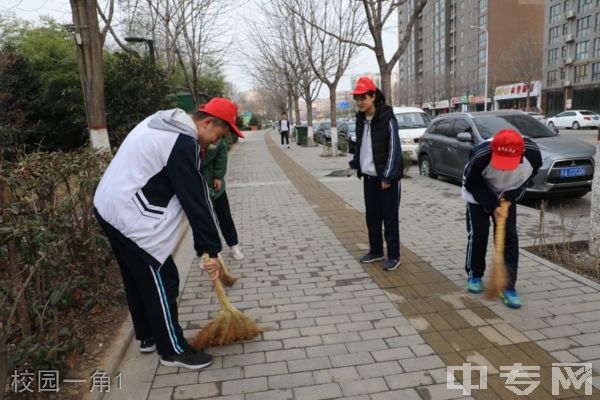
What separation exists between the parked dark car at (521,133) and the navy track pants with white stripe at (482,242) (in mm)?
4230

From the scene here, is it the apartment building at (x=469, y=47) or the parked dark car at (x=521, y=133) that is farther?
the apartment building at (x=469, y=47)

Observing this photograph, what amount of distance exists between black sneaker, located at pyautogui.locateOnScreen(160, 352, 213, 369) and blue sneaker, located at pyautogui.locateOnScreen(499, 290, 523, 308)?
241cm

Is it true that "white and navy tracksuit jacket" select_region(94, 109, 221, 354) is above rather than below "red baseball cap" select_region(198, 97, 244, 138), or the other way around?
below

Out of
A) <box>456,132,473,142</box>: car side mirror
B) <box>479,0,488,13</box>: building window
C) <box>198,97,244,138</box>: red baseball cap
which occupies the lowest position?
<box>456,132,473,142</box>: car side mirror

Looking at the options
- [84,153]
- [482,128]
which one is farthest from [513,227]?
[482,128]

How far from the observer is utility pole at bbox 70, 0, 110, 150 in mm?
6102

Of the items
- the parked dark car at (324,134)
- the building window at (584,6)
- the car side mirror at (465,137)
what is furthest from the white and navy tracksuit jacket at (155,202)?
the building window at (584,6)

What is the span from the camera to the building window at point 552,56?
52466 millimetres

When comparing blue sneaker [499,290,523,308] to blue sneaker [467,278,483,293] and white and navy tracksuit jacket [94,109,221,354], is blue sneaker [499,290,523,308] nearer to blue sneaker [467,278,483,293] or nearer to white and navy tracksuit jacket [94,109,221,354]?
blue sneaker [467,278,483,293]

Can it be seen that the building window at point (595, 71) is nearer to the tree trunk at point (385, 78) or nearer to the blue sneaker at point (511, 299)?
the tree trunk at point (385, 78)

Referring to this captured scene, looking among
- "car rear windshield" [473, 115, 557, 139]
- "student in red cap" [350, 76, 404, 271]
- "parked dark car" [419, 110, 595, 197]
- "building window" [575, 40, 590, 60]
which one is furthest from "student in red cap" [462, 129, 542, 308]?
"building window" [575, 40, 590, 60]

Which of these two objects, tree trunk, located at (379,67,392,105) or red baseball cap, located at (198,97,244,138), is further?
tree trunk, located at (379,67,392,105)

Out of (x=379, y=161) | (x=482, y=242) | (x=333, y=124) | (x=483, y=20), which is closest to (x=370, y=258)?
(x=379, y=161)

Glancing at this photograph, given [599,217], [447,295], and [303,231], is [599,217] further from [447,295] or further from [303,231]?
[303,231]
